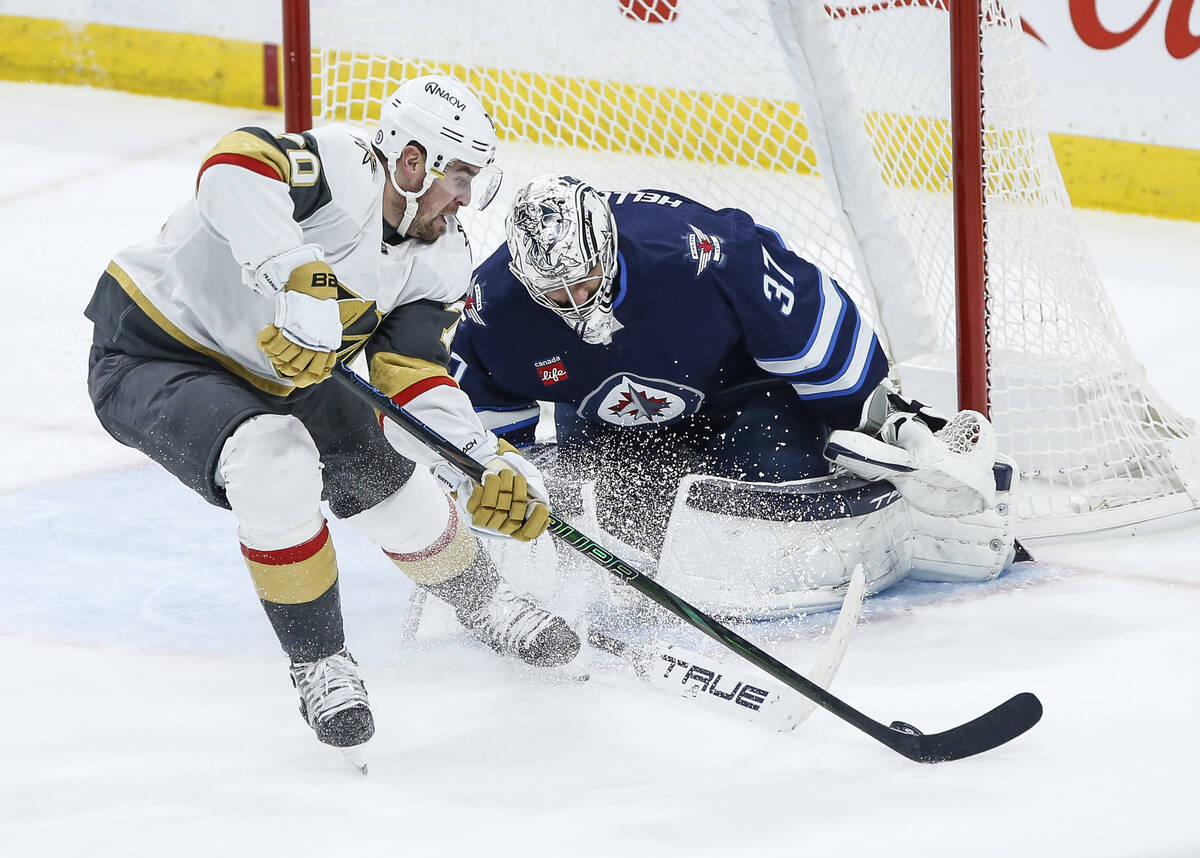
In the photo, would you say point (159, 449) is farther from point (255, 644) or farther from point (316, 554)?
point (255, 644)

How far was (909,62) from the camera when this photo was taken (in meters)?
3.19

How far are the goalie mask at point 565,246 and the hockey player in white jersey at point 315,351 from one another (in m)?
0.17

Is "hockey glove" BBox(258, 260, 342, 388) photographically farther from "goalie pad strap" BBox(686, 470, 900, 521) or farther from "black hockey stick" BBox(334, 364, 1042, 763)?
"goalie pad strap" BBox(686, 470, 900, 521)

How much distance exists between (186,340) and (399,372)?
12.4 inches

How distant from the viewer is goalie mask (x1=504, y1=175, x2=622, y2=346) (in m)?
2.45

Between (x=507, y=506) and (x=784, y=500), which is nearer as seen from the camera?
(x=507, y=506)

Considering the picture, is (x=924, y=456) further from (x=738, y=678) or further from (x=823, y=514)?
(x=738, y=678)

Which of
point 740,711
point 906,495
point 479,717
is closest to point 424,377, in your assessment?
point 479,717

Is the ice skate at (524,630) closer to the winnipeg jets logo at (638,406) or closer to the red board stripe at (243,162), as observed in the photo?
the winnipeg jets logo at (638,406)

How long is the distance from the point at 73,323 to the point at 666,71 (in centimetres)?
183

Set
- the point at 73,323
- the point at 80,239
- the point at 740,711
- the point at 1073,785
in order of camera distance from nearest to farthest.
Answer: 1. the point at 1073,785
2. the point at 740,711
3. the point at 73,323
4. the point at 80,239

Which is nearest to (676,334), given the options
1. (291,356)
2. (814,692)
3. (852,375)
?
(852,375)

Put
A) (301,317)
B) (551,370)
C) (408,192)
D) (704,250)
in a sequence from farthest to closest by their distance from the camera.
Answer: (551,370) < (704,250) < (408,192) < (301,317)

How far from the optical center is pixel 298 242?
2002mm
